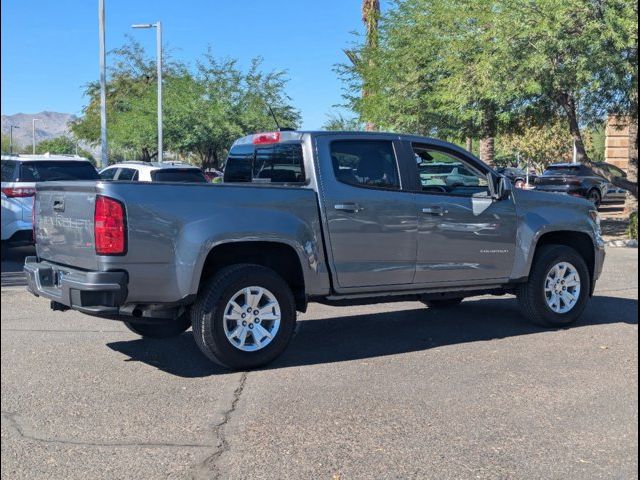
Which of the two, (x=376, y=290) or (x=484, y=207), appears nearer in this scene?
(x=376, y=290)

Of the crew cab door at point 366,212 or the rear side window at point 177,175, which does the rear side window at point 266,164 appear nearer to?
the crew cab door at point 366,212

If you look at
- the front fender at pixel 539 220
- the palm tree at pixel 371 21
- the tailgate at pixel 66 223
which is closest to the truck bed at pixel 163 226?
the tailgate at pixel 66 223

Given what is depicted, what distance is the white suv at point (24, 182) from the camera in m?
11.5

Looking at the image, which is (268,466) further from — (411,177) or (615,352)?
(615,352)

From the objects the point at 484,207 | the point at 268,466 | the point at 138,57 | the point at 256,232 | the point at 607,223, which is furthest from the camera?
the point at 138,57

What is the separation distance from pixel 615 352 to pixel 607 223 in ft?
57.8

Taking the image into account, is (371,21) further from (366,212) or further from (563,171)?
(366,212)

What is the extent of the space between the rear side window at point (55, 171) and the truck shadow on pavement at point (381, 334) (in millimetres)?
6084

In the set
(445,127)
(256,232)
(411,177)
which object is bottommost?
(256,232)

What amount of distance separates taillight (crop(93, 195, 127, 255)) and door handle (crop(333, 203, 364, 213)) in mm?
1879

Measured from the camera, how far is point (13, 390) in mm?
5371

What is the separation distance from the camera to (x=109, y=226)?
5.49 metres

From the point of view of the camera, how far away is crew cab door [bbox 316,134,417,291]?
21.5 feet

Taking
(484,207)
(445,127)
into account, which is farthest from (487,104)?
(484,207)
